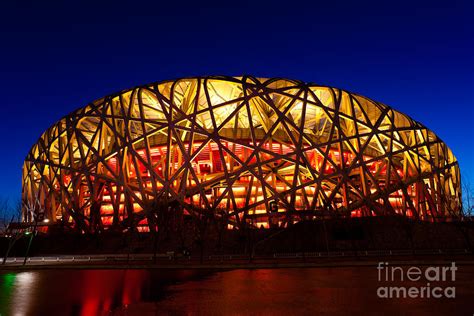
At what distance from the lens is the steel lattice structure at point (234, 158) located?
31094 millimetres

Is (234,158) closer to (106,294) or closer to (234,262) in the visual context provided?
(234,262)

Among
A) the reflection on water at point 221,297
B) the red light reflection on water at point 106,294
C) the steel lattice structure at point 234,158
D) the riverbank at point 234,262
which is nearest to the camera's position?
the reflection on water at point 221,297

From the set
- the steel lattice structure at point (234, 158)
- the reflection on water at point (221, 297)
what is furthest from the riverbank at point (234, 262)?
the steel lattice structure at point (234, 158)

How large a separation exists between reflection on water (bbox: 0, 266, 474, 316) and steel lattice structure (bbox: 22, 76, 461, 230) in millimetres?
18105

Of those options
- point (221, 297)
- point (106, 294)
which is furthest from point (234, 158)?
point (221, 297)

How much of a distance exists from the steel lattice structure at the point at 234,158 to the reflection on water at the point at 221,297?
1811 centimetres

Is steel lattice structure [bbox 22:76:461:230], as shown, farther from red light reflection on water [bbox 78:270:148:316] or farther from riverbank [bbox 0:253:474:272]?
red light reflection on water [bbox 78:270:148:316]

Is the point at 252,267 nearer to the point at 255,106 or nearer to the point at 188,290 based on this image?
the point at 188,290

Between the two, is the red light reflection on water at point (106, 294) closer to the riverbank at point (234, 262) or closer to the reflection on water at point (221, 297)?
the reflection on water at point (221, 297)

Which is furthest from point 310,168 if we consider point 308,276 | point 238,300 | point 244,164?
point 238,300

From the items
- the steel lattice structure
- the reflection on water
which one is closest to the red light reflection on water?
the reflection on water

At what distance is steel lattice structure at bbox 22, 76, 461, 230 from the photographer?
31.1m

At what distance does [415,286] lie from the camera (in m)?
9.11

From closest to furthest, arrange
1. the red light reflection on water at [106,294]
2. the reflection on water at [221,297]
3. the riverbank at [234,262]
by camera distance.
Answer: the reflection on water at [221,297]
the red light reflection on water at [106,294]
the riverbank at [234,262]
